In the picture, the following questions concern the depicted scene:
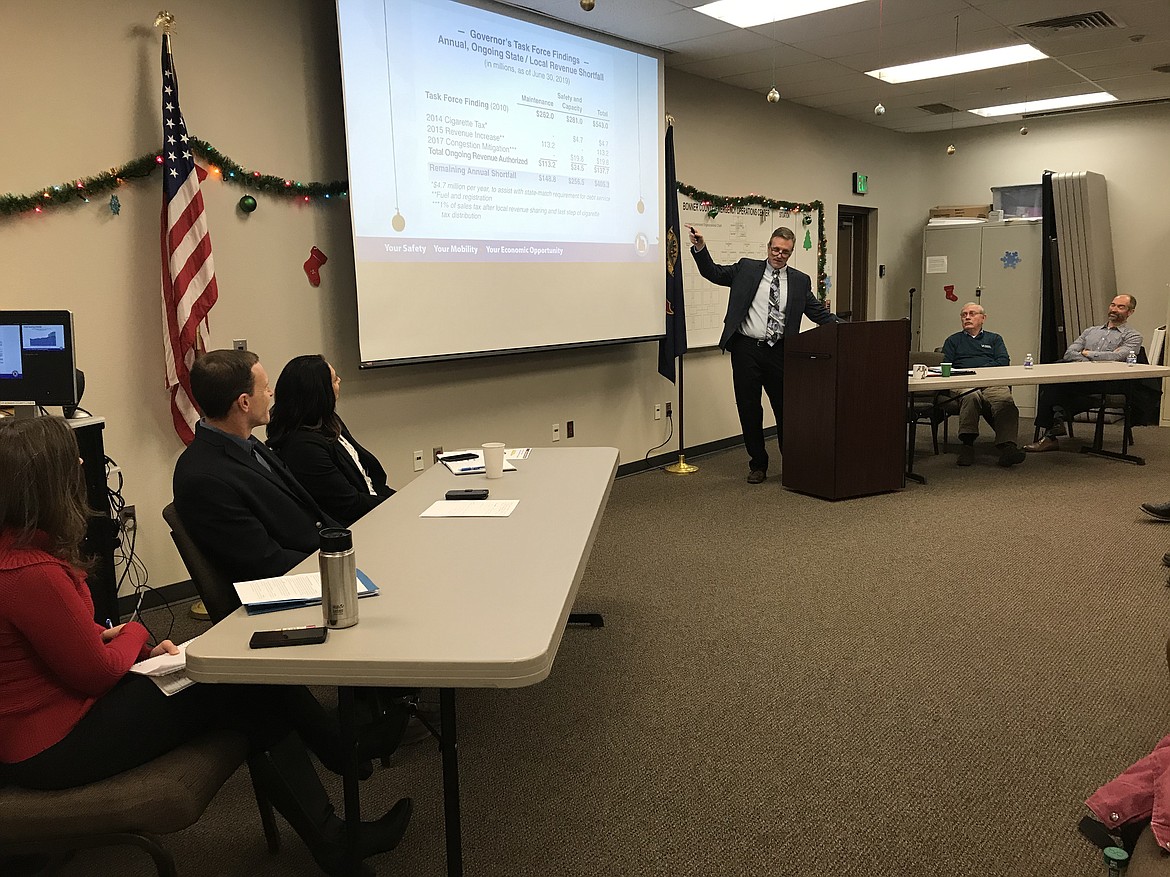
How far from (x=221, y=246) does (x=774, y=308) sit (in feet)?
10.8

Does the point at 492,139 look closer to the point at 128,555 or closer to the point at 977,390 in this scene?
the point at 128,555

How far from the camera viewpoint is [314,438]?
8.65 ft

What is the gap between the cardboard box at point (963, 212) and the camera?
834 centimetres

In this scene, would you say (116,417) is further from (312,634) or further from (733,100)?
(733,100)

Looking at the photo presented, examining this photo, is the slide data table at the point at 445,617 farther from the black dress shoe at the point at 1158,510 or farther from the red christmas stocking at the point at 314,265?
the black dress shoe at the point at 1158,510

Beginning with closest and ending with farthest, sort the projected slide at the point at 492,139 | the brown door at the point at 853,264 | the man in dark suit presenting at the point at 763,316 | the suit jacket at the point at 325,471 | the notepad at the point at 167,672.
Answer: the notepad at the point at 167,672, the suit jacket at the point at 325,471, the projected slide at the point at 492,139, the man in dark suit presenting at the point at 763,316, the brown door at the point at 853,264

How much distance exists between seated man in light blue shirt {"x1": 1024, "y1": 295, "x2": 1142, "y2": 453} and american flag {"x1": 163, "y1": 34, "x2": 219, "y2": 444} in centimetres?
552

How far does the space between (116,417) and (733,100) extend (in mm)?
4971

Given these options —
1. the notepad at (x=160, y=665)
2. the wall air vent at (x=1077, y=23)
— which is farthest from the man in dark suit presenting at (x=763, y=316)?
the notepad at (x=160, y=665)

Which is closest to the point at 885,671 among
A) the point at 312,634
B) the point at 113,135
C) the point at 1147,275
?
the point at 312,634

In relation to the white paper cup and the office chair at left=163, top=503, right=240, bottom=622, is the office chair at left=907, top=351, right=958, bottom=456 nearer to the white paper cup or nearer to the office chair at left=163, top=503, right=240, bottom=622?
the white paper cup

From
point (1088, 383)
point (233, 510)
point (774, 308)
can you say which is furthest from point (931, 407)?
point (233, 510)

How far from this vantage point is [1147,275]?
7.93m

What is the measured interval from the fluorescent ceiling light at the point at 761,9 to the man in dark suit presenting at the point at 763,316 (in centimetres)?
122
